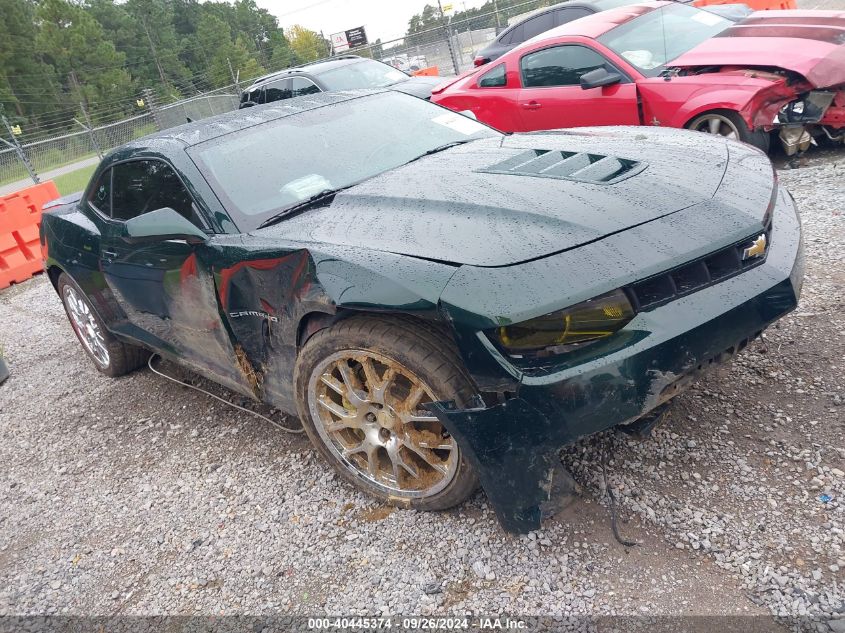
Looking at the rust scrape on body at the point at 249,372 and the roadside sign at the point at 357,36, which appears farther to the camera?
the roadside sign at the point at 357,36

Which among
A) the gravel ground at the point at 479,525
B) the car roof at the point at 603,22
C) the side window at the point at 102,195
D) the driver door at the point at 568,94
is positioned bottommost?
the gravel ground at the point at 479,525

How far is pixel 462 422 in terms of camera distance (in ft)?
6.70

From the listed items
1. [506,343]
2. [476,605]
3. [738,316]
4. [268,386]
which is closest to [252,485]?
[268,386]

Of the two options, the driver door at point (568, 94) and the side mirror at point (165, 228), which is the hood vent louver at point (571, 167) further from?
the driver door at point (568, 94)

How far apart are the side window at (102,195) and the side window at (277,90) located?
24.4 feet

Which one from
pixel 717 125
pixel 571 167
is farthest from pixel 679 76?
pixel 571 167

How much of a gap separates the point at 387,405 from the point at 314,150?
1.43m

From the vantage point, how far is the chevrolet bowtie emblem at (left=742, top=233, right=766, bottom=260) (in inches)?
85.9

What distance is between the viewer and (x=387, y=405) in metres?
2.39

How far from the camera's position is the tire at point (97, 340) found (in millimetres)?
4316

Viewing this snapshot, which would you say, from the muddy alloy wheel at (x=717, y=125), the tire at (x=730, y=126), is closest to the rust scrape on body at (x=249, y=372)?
the tire at (x=730, y=126)

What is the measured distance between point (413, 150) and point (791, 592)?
2.46 metres

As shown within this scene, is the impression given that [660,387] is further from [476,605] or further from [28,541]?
[28,541]

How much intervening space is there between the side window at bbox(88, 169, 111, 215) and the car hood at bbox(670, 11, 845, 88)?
14.4 ft
